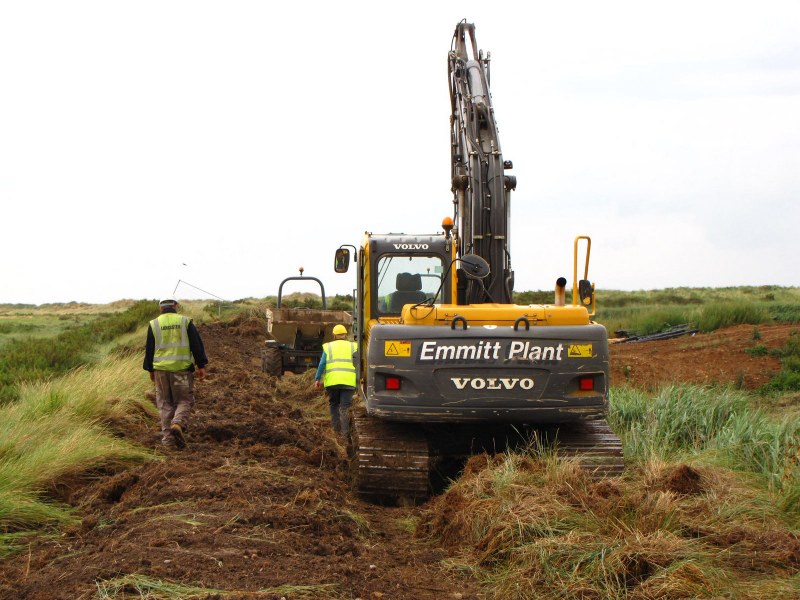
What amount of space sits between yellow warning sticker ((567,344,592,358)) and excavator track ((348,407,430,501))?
1616 millimetres

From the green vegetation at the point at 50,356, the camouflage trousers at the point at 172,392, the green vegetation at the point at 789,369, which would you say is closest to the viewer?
the camouflage trousers at the point at 172,392

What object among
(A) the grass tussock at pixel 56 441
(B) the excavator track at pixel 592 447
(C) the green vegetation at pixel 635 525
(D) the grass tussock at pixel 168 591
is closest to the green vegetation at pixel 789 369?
(C) the green vegetation at pixel 635 525

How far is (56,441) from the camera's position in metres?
9.64

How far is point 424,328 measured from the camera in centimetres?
861

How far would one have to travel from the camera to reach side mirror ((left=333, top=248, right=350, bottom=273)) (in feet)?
36.1

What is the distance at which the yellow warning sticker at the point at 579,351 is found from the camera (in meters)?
8.56

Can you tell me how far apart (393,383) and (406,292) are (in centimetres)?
182

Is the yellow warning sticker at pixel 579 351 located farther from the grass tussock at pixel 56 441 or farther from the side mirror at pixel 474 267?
the grass tussock at pixel 56 441

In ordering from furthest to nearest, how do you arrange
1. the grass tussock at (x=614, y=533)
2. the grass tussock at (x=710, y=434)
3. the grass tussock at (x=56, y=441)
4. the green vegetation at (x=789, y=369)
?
the green vegetation at (x=789, y=369) < the grass tussock at (x=710, y=434) < the grass tussock at (x=56, y=441) < the grass tussock at (x=614, y=533)

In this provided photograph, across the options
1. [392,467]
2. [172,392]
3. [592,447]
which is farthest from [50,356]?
[592,447]

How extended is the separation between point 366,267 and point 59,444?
352cm

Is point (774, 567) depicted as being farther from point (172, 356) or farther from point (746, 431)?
point (172, 356)

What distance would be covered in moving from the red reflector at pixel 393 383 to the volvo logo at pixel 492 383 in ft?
1.57

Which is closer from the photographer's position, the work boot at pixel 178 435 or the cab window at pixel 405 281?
the cab window at pixel 405 281
